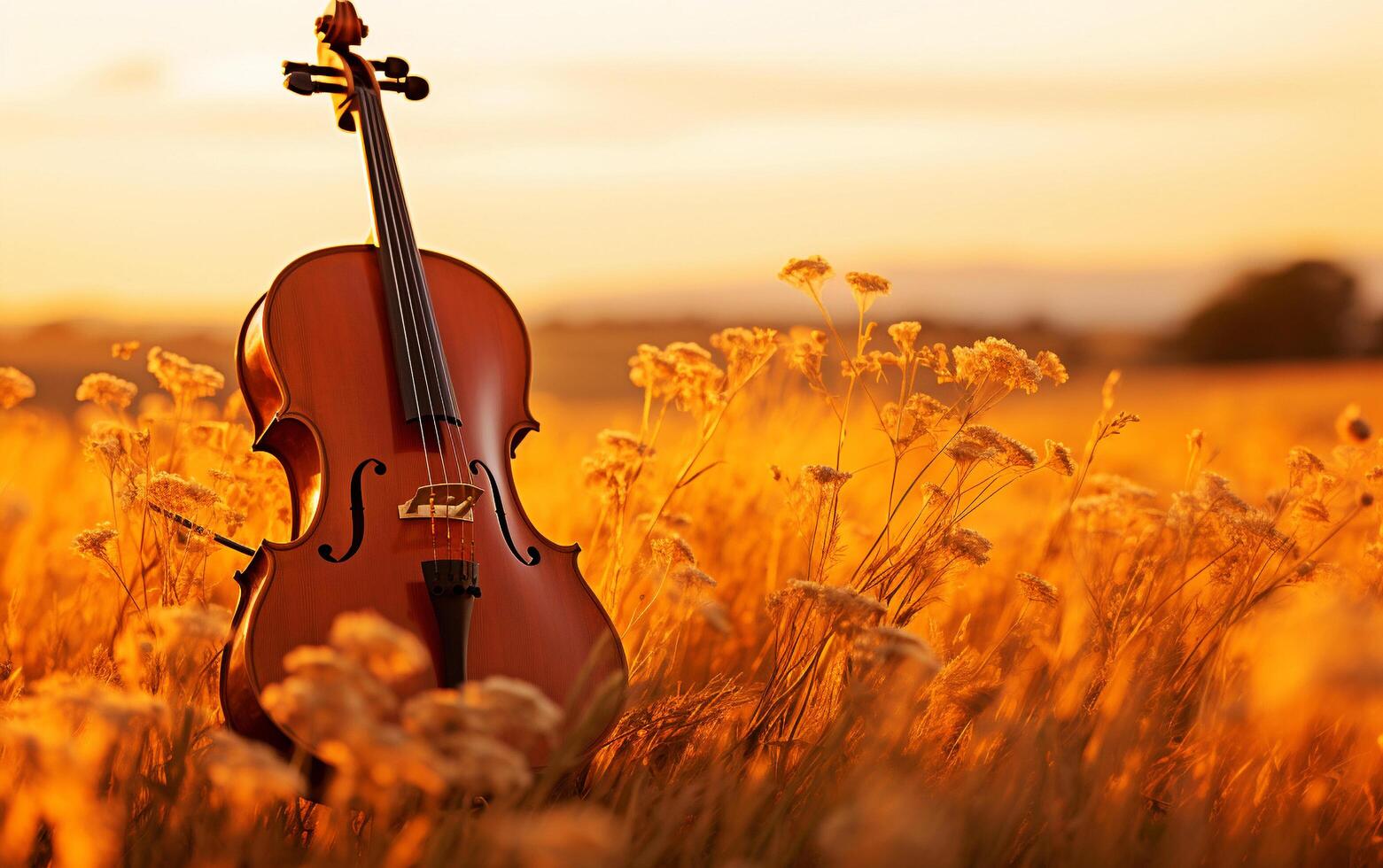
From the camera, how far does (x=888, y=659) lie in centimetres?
208

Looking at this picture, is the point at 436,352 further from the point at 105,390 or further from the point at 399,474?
the point at 105,390

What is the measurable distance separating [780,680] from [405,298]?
1.22 metres

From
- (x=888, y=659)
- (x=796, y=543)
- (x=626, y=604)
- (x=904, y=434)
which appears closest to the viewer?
(x=888, y=659)

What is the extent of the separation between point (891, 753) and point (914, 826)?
1.12 meters

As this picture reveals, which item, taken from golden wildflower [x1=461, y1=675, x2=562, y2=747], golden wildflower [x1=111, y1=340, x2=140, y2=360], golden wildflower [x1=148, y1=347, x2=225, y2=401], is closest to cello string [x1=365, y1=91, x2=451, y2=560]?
golden wildflower [x1=148, y1=347, x2=225, y2=401]

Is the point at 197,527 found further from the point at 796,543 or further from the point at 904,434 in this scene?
the point at 796,543

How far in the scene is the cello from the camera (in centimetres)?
220

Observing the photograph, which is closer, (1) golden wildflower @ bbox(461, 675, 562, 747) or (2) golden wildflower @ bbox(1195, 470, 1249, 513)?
(1) golden wildflower @ bbox(461, 675, 562, 747)

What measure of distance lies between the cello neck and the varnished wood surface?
0.15 ft

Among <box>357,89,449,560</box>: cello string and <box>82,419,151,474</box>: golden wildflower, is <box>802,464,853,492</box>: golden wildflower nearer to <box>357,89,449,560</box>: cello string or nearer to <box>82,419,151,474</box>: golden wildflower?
<box>357,89,449,560</box>: cello string

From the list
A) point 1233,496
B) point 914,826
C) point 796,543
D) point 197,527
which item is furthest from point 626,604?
point 914,826

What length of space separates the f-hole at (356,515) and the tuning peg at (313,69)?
4.24 ft

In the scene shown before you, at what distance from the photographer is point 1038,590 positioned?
2.69 meters

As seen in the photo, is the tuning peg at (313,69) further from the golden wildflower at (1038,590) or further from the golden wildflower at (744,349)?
the golden wildflower at (1038,590)
